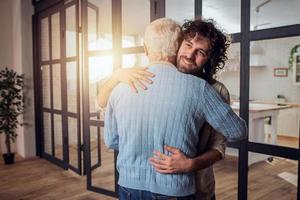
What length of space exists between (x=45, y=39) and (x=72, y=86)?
3.22 feet

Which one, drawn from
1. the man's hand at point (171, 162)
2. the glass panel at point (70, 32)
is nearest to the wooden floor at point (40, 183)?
the glass panel at point (70, 32)

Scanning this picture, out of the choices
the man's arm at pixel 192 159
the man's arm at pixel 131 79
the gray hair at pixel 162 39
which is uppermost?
the gray hair at pixel 162 39

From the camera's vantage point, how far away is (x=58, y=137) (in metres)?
4.09

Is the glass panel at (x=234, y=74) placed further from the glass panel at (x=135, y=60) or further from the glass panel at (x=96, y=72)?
the glass panel at (x=96, y=72)

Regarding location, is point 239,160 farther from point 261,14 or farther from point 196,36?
point 196,36

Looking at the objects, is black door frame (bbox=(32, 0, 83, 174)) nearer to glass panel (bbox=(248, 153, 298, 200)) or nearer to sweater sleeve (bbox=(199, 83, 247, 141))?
glass panel (bbox=(248, 153, 298, 200))

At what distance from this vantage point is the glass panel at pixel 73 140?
3662 millimetres

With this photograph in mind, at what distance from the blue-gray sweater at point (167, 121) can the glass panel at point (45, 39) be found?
3.62 meters

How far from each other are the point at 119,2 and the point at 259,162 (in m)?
1.93

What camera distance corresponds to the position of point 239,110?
1.78m

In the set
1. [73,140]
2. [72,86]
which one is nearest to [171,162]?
[73,140]

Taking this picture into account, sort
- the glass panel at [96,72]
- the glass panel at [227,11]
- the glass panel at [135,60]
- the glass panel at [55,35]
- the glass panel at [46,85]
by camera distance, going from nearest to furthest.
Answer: the glass panel at [227,11], the glass panel at [135,60], the glass panel at [96,72], the glass panel at [55,35], the glass panel at [46,85]

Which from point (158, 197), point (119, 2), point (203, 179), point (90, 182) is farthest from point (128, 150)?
point (90, 182)

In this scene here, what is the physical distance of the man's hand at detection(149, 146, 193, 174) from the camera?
883 mm
